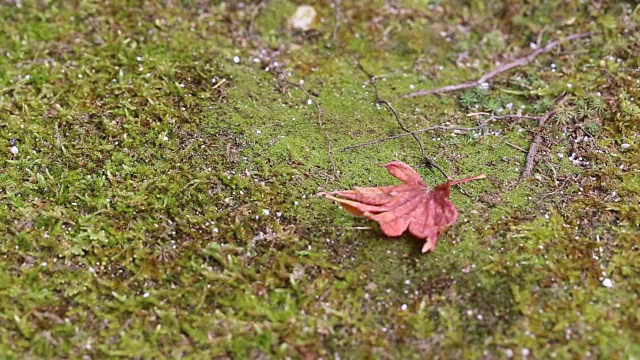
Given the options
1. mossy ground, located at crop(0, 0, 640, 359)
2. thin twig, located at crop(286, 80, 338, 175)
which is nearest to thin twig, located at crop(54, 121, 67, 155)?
mossy ground, located at crop(0, 0, 640, 359)

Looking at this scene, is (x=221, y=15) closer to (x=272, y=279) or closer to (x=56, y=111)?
(x=56, y=111)

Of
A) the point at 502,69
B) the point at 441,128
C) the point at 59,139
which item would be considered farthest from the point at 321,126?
the point at 59,139

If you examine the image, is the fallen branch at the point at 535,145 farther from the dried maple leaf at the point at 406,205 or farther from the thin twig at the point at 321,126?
the thin twig at the point at 321,126

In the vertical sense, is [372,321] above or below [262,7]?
below

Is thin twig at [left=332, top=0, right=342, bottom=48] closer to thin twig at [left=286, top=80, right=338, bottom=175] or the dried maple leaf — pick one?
thin twig at [left=286, top=80, right=338, bottom=175]

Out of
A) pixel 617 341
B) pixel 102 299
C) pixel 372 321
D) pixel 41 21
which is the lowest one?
pixel 617 341

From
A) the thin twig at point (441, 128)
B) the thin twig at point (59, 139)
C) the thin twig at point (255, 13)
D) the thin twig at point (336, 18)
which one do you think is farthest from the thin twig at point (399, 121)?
the thin twig at point (59, 139)

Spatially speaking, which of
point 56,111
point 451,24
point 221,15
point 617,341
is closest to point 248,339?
point 617,341

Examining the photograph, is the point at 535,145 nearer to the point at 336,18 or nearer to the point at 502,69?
the point at 502,69
